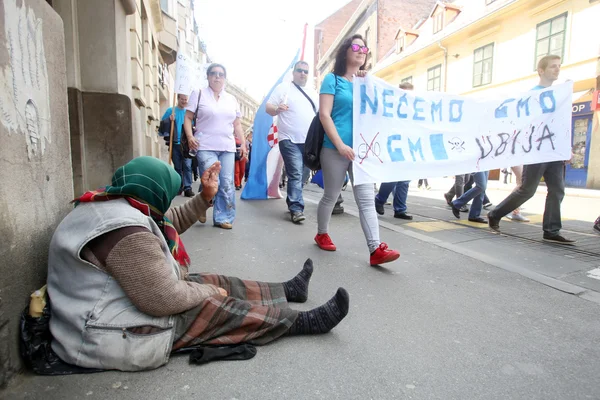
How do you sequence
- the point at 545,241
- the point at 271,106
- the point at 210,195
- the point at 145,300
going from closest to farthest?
the point at 145,300, the point at 210,195, the point at 545,241, the point at 271,106

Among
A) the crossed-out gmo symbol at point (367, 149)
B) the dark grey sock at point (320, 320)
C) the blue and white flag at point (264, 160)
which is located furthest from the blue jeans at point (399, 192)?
the dark grey sock at point (320, 320)

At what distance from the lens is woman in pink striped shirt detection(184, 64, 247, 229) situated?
451 cm

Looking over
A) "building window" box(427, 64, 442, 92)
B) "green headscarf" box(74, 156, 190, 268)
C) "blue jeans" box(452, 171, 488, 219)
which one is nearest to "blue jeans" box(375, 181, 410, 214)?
"blue jeans" box(452, 171, 488, 219)

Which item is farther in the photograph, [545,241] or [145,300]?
[545,241]

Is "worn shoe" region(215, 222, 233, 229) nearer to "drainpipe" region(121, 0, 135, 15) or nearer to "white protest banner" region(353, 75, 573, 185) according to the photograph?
"white protest banner" region(353, 75, 573, 185)

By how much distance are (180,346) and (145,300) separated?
302 mm

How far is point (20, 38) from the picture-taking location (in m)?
1.57

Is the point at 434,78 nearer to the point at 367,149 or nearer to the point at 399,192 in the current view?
the point at 399,192

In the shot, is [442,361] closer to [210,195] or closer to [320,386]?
[320,386]

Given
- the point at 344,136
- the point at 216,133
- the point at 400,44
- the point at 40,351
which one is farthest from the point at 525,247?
the point at 400,44

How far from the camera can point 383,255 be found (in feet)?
10.2

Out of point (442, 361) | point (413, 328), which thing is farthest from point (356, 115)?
point (442, 361)

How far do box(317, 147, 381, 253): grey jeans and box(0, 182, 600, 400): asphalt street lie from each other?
0.30 meters

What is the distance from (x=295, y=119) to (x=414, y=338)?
11.6 feet
